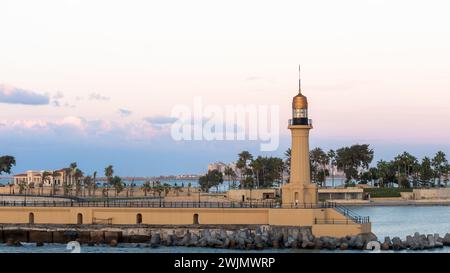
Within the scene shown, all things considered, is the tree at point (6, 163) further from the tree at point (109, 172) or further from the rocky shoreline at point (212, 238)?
the rocky shoreline at point (212, 238)

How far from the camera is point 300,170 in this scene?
184ft

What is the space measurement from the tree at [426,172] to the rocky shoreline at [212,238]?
113m

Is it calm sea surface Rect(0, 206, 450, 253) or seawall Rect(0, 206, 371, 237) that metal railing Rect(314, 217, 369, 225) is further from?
calm sea surface Rect(0, 206, 450, 253)

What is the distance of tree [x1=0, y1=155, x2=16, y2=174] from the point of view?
16138 centimetres

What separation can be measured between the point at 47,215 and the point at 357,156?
116m

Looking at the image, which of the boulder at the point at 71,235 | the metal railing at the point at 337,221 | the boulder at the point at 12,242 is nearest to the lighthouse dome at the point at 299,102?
the metal railing at the point at 337,221

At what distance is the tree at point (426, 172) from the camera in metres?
168

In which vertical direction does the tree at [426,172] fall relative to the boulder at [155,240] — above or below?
above

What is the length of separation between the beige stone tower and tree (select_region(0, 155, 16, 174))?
11399cm

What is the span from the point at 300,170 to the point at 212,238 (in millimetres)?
7351

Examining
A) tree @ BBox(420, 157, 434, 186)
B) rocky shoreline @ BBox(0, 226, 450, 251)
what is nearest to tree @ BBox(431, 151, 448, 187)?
tree @ BBox(420, 157, 434, 186)

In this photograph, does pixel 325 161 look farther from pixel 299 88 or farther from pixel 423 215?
pixel 299 88

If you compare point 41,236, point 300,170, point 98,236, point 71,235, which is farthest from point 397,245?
point 41,236
